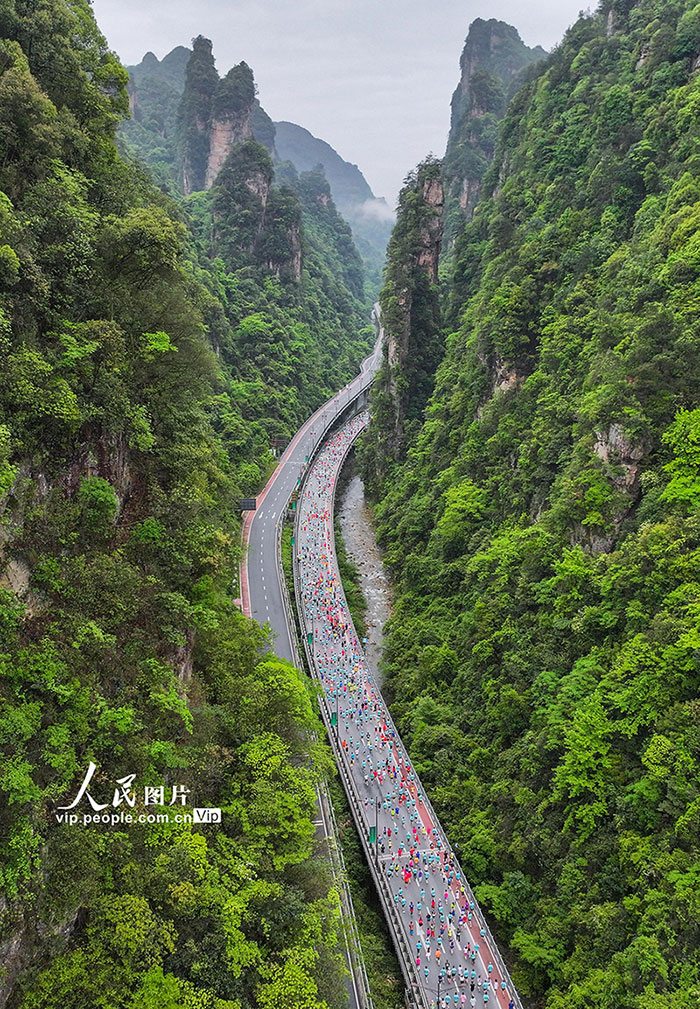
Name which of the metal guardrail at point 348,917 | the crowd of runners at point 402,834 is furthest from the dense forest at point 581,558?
the metal guardrail at point 348,917

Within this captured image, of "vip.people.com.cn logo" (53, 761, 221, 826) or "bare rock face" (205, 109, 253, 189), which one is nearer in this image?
"vip.people.com.cn logo" (53, 761, 221, 826)

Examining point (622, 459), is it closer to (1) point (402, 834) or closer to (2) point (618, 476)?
(2) point (618, 476)

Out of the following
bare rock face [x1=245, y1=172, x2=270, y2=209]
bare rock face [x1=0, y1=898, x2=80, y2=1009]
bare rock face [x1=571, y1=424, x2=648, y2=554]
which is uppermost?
bare rock face [x1=245, y1=172, x2=270, y2=209]

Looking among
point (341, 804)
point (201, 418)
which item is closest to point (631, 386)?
point (201, 418)

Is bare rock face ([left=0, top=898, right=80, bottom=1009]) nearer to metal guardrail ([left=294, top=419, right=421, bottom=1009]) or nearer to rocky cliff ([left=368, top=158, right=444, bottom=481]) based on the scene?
metal guardrail ([left=294, top=419, right=421, bottom=1009])

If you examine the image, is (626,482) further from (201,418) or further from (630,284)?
(201,418)

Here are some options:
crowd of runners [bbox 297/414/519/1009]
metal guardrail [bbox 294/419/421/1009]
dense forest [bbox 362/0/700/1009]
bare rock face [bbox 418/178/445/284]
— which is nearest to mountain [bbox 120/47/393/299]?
bare rock face [bbox 418/178/445/284]
